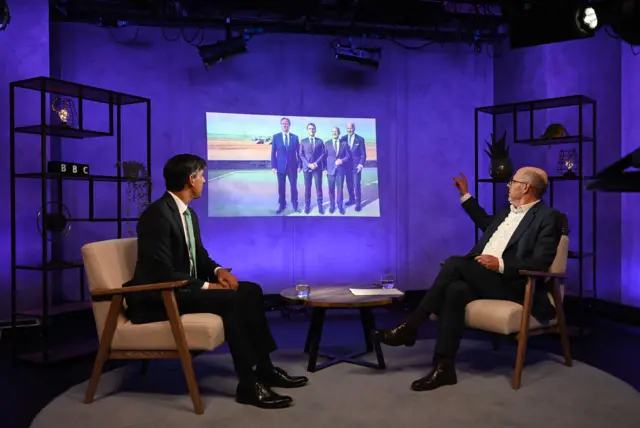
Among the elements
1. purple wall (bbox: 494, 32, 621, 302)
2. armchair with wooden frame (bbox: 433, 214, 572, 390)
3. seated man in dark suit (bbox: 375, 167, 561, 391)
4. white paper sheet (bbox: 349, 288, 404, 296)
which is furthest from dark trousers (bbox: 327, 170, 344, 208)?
armchair with wooden frame (bbox: 433, 214, 572, 390)

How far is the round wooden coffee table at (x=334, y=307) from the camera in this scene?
134 inches

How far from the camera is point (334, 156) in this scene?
20.4ft

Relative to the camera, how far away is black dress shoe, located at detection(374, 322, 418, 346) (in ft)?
11.6

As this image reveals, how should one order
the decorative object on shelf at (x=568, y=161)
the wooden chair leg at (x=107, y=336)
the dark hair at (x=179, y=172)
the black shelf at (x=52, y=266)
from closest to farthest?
the wooden chair leg at (x=107, y=336), the dark hair at (x=179, y=172), the black shelf at (x=52, y=266), the decorative object on shelf at (x=568, y=161)

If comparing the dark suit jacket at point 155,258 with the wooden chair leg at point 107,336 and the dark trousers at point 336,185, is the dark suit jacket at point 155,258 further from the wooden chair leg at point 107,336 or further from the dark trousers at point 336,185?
the dark trousers at point 336,185

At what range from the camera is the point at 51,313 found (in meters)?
3.87

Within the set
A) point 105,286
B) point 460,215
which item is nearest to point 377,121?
point 460,215

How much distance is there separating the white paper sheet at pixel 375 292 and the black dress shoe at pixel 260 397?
3.06 ft

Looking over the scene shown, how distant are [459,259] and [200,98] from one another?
3.44 metres

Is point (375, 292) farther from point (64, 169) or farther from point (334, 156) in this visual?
point (334, 156)

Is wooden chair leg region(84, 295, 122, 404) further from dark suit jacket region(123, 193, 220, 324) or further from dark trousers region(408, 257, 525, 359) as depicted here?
dark trousers region(408, 257, 525, 359)

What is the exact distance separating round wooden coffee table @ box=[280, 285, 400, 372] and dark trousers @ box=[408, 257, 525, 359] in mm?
275

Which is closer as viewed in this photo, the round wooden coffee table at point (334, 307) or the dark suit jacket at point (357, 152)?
the round wooden coffee table at point (334, 307)

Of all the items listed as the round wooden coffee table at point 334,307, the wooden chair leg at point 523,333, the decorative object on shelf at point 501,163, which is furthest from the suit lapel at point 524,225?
the decorative object on shelf at point 501,163
